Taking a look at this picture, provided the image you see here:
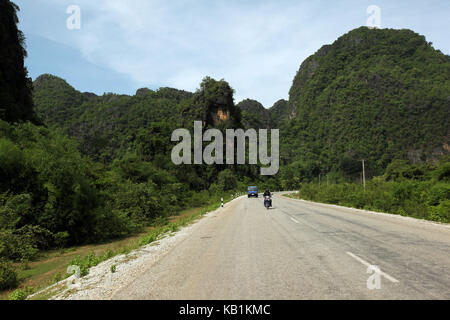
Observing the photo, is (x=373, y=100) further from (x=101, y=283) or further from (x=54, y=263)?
(x=101, y=283)

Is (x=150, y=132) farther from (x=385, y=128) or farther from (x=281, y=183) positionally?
(x=385, y=128)

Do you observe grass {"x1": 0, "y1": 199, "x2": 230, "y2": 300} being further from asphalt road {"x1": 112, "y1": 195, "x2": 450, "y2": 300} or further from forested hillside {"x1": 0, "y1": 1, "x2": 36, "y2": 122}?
forested hillside {"x1": 0, "y1": 1, "x2": 36, "y2": 122}

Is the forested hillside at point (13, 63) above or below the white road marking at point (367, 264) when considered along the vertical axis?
above

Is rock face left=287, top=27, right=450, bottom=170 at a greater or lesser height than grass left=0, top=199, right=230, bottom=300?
greater

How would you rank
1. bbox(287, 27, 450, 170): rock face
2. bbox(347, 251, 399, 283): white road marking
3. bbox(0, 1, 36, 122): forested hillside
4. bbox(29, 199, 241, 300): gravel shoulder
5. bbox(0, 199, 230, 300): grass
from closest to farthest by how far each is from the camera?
1. bbox(347, 251, 399, 283): white road marking
2. bbox(29, 199, 241, 300): gravel shoulder
3. bbox(0, 199, 230, 300): grass
4. bbox(0, 1, 36, 122): forested hillside
5. bbox(287, 27, 450, 170): rock face

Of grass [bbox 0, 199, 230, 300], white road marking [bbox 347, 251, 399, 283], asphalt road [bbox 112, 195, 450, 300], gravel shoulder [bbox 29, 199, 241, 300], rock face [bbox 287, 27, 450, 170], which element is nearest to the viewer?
asphalt road [bbox 112, 195, 450, 300]

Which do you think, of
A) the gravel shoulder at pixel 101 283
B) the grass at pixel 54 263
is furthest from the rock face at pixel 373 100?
the gravel shoulder at pixel 101 283

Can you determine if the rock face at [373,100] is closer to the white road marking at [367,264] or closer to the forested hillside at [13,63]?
the forested hillside at [13,63]

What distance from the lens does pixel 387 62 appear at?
156m

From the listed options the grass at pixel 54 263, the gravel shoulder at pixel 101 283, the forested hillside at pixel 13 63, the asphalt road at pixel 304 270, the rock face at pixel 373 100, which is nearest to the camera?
the asphalt road at pixel 304 270

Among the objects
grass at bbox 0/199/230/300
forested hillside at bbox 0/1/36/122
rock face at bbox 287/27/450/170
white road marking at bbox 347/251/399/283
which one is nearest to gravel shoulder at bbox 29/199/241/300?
grass at bbox 0/199/230/300

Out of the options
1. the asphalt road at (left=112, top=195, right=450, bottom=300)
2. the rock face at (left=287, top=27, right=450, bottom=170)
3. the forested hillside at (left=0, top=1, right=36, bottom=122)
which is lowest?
the asphalt road at (left=112, top=195, right=450, bottom=300)
